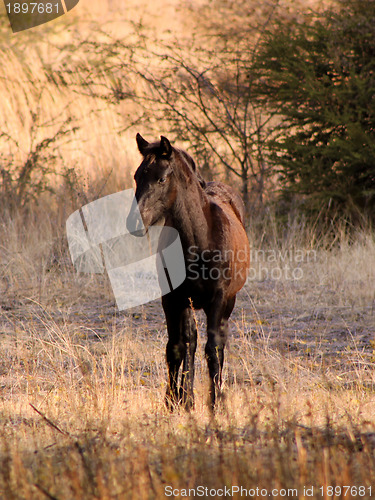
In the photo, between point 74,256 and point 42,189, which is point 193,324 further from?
point 42,189

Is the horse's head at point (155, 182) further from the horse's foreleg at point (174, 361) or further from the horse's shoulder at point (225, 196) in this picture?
the horse's shoulder at point (225, 196)

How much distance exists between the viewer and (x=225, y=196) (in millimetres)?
5566

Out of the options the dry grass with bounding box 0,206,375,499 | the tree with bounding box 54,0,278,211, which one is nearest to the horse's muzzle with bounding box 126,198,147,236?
the dry grass with bounding box 0,206,375,499

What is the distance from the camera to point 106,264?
28.2 feet

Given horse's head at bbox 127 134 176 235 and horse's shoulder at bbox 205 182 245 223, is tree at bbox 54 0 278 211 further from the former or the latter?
horse's head at bbox 127 134 176 235

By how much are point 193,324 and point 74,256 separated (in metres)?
4.83

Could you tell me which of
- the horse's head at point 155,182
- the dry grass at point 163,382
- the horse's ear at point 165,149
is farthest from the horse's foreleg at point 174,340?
the horse's ear at point 165,149

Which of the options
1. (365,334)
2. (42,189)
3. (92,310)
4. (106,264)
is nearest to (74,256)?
(106,264)

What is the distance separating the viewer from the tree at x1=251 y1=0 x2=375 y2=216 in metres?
10.7

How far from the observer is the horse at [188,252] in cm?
399

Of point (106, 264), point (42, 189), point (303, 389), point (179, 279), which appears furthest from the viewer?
point (42, 189)

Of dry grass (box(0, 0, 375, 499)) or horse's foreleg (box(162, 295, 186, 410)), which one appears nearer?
dry grass (box(0, 0, 375, 499))

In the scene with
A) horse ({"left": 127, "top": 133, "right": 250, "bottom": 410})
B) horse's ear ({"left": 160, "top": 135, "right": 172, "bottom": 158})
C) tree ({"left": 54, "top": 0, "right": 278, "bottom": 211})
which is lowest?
horse ({"left": 127, "top": 133, "right": 250, "bottom": 410})

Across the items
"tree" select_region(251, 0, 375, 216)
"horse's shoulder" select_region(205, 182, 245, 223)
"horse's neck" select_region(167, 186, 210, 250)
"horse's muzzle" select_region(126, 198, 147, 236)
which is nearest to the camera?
"horse's muzzle" select_region(126, 198, 147, 236)
